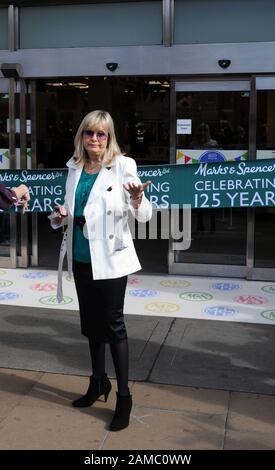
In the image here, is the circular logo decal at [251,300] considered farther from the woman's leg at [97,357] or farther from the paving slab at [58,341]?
the woman's leg at [97,357]

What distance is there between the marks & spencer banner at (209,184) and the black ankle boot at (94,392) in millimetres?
3479

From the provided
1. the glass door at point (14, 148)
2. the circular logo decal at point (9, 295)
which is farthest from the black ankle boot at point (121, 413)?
the glass door at point (14, 148)

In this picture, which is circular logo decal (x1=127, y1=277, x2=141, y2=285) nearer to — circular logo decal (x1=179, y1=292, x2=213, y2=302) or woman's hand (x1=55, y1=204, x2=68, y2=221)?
circular logo decal (x1=179, y1=292, x2=213, y2=302)

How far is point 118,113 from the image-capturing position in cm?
1423

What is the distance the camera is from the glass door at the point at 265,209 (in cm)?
706

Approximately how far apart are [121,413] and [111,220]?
3.84ft

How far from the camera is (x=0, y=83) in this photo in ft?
25.6

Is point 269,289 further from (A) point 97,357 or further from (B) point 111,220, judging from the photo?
(B) point 111,220

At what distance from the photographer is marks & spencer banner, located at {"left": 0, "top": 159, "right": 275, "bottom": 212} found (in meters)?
6.94

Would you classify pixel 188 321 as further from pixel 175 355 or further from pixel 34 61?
pixel 34 61

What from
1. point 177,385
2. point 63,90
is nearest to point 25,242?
point 177,385

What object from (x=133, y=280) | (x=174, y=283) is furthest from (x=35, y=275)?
(x=174, y=283)

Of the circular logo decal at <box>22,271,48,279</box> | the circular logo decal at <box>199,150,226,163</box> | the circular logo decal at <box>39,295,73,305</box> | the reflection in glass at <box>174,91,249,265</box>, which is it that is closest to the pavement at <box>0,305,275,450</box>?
the circular logo decal at <box>39,295,73,305</box>

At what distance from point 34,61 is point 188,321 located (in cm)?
406
